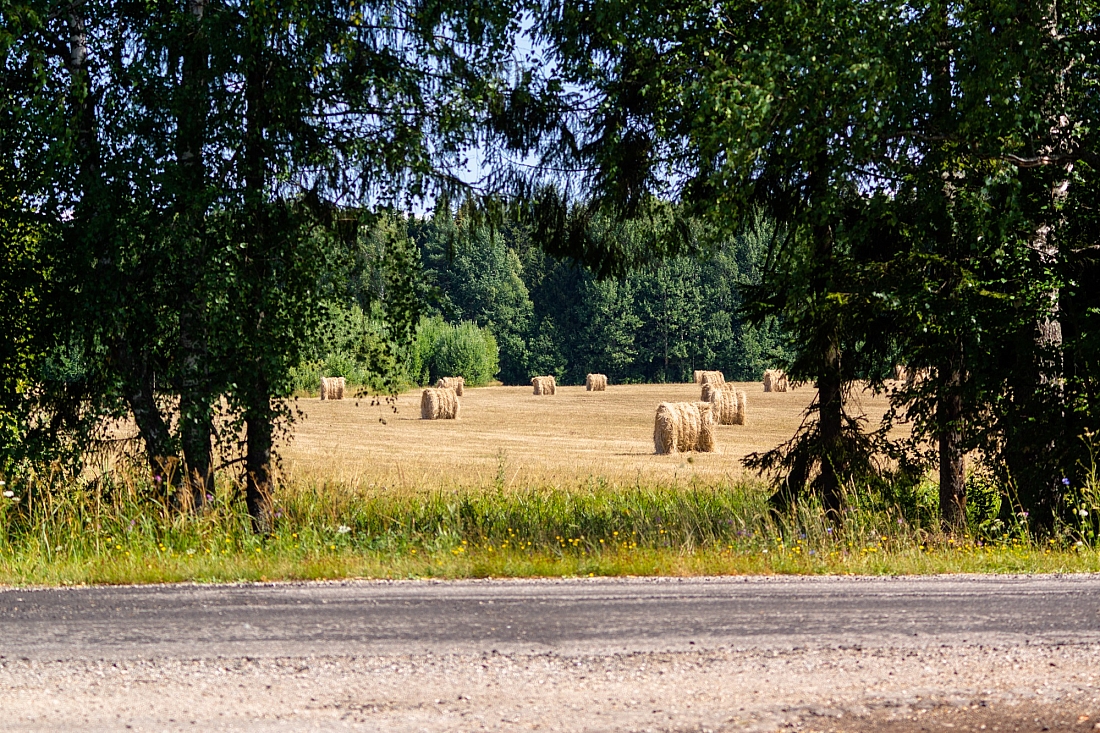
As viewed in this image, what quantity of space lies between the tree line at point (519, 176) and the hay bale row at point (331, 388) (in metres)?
40.9

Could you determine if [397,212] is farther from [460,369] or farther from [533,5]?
[460,369]

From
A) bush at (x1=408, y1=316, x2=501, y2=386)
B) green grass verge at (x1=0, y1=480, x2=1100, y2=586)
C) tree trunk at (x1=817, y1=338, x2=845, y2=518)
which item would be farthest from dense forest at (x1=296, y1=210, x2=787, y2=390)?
green grass verge at (x1=0, y1=480, x2=1100, y2=586)

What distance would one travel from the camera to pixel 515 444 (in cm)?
2905

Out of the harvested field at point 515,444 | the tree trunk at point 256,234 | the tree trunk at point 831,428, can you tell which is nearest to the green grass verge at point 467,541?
the tree trunk at point 831,428

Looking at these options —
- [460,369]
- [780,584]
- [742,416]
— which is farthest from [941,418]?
[460,369]

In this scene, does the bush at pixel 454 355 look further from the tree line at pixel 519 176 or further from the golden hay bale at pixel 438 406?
the tree line at pixel 519 176

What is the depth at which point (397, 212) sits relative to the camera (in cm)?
1062

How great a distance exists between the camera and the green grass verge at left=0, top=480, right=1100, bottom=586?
28.6 feet

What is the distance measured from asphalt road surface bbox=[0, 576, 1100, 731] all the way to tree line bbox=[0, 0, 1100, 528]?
3.29 m

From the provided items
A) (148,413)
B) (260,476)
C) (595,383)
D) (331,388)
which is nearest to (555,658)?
(260,476)

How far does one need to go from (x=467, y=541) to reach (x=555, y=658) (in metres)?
4.66

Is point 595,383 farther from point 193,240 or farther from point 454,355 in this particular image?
point 193,240

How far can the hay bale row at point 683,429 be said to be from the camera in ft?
91.2

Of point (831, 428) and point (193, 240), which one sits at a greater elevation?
point (193, 240)
